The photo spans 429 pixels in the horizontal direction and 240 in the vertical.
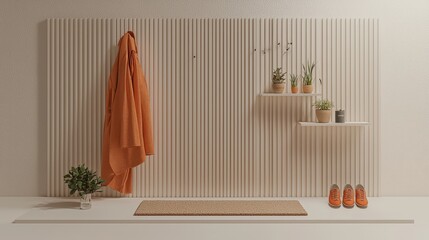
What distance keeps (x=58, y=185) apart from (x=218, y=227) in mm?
1303

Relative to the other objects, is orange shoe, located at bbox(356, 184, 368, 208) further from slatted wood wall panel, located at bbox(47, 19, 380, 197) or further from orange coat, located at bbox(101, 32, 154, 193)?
orange coat, located at bbox(101, 32, 154, 193)

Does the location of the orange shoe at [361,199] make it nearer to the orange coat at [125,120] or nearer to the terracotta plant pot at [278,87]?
the terracotta plant pot at [278,87]

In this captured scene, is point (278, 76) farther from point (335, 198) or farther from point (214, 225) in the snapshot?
point (214, 225)

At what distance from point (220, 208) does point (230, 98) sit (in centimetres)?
77

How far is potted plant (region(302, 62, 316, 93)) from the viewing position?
130 inches

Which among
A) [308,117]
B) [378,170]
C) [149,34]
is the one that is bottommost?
[378,170]

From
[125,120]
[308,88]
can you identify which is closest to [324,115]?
[308,88]

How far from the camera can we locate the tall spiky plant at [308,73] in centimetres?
332

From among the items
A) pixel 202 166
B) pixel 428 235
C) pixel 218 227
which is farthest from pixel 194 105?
pixel 428 235

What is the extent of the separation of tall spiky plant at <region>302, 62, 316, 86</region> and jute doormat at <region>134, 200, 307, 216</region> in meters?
0.75

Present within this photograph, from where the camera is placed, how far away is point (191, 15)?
3434mm

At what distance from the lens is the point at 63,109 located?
134 inches

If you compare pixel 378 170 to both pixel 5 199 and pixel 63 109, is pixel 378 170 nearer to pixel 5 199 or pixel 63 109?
pixel 63 109

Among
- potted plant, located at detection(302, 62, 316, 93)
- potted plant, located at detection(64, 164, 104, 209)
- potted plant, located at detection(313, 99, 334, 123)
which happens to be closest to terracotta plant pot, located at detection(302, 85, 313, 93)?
potted plant, located at detection(302, 62, 316, 93)
